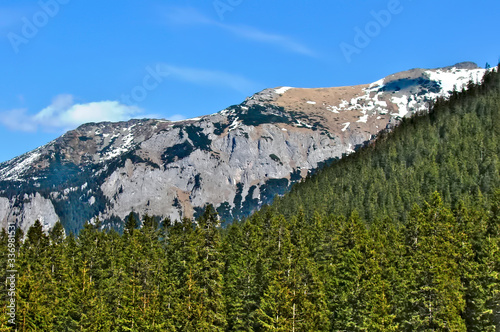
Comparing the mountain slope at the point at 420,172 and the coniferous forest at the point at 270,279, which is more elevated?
the mountain slope at the point at 420,172

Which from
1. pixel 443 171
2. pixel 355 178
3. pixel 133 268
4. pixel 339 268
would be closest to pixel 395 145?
pixel 355 178

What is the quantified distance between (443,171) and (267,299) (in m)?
106

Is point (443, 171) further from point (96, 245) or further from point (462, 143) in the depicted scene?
point (96, 245)

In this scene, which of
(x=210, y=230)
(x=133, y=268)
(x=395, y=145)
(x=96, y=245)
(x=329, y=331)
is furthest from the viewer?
(x=395, y=145)

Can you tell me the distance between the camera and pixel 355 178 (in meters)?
172

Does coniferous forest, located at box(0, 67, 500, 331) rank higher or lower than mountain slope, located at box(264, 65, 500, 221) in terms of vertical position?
lower

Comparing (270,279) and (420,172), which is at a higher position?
(420,172)

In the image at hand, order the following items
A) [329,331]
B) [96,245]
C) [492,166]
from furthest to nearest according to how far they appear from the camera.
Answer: [492,166], [96,245], [329,331]

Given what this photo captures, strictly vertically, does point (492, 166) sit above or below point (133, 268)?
above

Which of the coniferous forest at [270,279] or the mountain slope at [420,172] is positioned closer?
the coniferous forest at [270,279]

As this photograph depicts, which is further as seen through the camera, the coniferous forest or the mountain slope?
the mountain slope

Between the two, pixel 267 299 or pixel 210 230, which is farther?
pixel 267 299

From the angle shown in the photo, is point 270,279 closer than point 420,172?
Yes

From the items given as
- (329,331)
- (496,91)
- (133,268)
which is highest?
(496,91)
